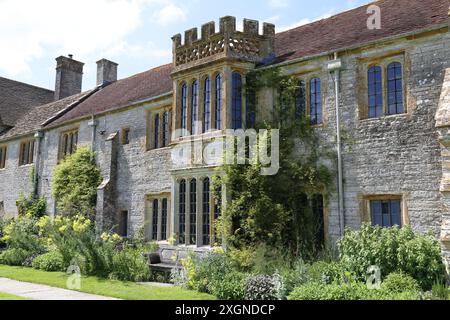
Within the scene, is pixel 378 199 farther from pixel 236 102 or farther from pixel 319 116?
pixel 236 102


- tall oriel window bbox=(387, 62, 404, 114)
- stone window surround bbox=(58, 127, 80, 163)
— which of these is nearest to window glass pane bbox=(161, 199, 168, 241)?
stone window surround bbox=(58, 127, 80, 163)

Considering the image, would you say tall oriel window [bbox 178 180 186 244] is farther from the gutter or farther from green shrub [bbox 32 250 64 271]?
the gutter

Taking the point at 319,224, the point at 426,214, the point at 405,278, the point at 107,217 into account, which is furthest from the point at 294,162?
the point at 107,217

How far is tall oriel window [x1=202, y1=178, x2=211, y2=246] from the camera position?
1378cm

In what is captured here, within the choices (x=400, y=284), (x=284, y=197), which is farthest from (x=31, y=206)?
(x=400, y=284)

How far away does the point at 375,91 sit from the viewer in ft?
39.1

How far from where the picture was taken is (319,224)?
12.2m

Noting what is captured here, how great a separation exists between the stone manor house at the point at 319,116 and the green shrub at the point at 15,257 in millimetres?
3140

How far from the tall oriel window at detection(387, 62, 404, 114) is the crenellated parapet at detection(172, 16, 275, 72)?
4193 millimetres

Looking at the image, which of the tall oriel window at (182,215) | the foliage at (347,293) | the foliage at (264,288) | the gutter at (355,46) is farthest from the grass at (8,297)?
the gutter at (355,46)

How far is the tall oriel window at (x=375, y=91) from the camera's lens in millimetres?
11805

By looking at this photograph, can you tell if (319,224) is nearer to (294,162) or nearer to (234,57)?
(294,162)

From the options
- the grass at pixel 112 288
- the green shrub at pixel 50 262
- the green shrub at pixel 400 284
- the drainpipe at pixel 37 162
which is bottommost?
the grass at pixel 112 288

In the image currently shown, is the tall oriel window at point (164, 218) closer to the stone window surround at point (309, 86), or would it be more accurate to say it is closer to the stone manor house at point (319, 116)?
the stone manor house at point (319, 116)
